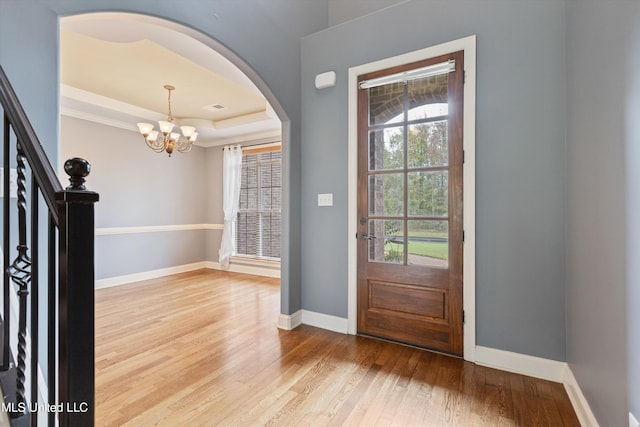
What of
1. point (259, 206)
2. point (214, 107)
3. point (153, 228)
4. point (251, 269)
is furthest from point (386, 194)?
point (153, 228)

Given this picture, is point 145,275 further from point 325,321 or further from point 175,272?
point 325,321

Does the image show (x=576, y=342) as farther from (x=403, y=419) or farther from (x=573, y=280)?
(x=403, y=419)

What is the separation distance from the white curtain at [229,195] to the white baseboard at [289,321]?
3203mm

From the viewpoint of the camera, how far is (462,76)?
2320 millimetres

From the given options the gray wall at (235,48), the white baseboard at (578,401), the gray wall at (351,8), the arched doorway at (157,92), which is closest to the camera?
the gray wall at (235,48)

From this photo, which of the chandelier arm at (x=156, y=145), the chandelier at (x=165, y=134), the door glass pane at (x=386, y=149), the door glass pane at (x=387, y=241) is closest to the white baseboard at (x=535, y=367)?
→ the door glass pane at (x=387, y=241)

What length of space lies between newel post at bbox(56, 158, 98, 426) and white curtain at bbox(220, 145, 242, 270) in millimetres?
5084

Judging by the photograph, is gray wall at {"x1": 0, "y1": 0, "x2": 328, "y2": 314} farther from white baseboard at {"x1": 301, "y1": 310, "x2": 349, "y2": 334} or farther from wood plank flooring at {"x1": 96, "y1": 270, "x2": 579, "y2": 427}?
wood plank flooring at {"x1": 96, "y1": 270, "x2": 579, "y2": 427}

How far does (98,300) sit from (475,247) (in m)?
→ 4.41

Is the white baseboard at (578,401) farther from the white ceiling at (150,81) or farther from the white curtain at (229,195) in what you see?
the white curtain at (229,195)

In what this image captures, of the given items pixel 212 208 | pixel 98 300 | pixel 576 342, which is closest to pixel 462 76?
pixel 576 342

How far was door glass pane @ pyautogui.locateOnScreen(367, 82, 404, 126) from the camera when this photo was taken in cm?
258

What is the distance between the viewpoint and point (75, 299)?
79 centimetres

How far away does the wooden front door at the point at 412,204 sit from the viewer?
7.72 ft
